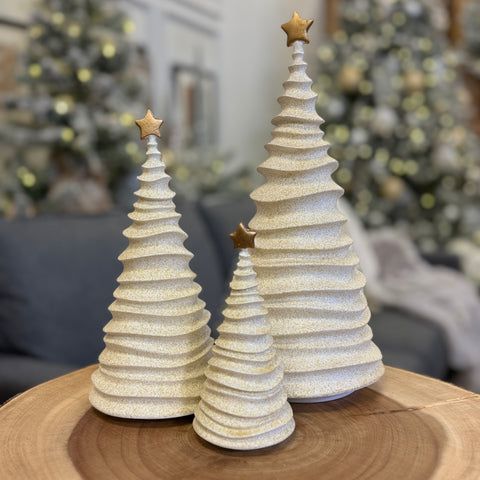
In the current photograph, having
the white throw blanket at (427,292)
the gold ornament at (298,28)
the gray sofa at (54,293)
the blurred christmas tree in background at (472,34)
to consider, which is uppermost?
the blurred christmas tree in background at (472,34)

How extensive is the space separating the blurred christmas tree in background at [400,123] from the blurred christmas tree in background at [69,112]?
1815 mm

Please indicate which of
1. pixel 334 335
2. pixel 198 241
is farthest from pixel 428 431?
pixel 198 241

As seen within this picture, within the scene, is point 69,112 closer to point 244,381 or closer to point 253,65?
point 244,381

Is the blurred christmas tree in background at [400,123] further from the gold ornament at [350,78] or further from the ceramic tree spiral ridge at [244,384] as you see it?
the ceramic tree spiral ridge at [244,384]

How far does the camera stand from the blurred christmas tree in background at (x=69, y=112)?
2.56 m

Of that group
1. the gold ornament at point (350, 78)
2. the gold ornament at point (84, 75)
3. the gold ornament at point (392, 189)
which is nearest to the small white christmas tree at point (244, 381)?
the gold ornament at point (84, 75)

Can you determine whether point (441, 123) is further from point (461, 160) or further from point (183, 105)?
point (183, 105)

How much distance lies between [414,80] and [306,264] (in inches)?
140

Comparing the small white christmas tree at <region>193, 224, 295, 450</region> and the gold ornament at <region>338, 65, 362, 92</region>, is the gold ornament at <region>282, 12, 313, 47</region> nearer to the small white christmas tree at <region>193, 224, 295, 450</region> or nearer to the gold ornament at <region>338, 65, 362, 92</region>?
the small white christmas tree at <region>193, 224, 295, 450</region>

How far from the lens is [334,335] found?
2.77ft

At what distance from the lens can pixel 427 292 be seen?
272 centimetres

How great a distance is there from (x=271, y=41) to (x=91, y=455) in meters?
4.60

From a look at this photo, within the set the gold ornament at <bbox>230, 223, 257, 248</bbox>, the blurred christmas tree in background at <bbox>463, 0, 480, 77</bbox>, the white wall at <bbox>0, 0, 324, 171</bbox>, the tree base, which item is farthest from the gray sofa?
the blurred christmas tree in background at <bbox>463, 0, 480, 77</bbox>

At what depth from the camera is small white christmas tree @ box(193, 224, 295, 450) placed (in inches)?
28.5
